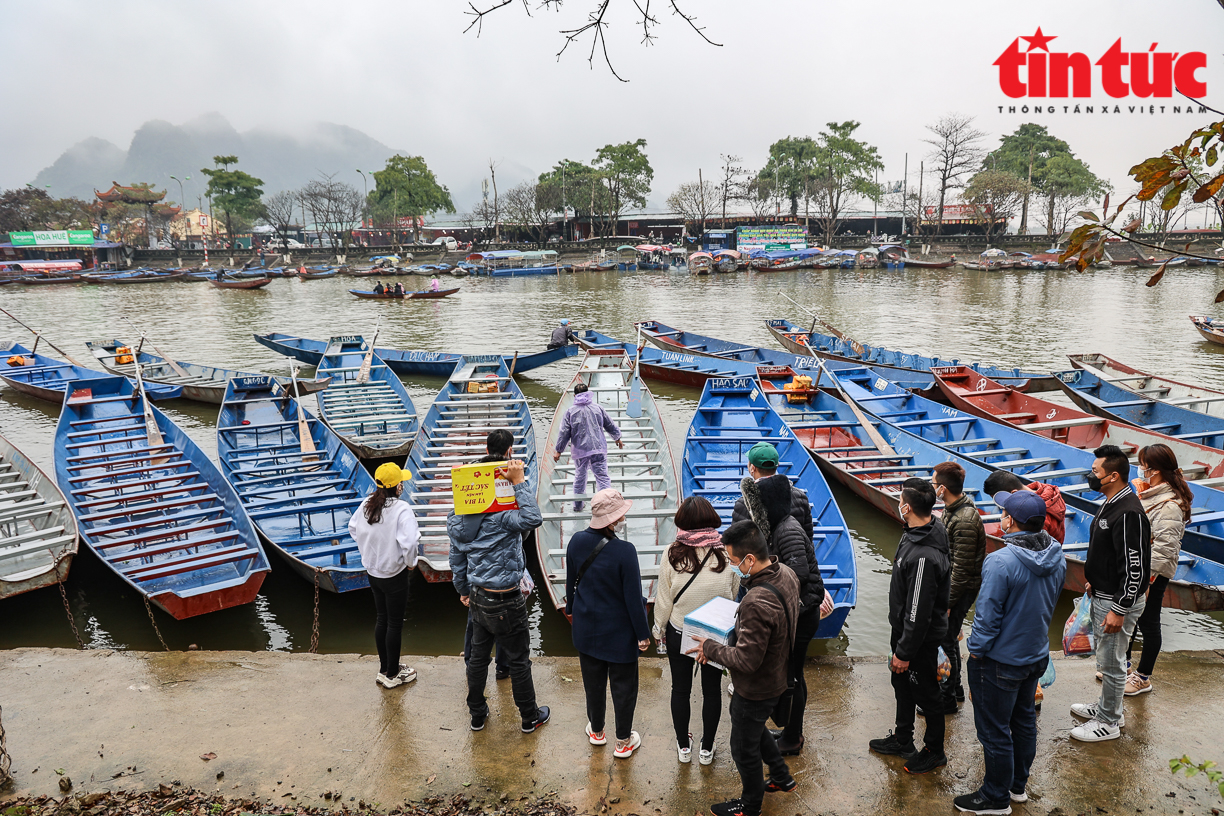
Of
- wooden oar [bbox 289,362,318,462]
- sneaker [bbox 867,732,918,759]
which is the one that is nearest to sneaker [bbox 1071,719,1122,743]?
sneaker [bbox 867,732,918,759]

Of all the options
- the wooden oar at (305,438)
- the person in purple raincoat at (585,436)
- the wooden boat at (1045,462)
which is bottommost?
the wooden boat at (1045,462)

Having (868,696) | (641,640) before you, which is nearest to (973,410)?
(868,696)

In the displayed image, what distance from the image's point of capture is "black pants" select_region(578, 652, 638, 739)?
4.25 meters

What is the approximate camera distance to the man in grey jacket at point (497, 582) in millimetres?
4453

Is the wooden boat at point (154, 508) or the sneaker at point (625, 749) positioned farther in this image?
the wooden boat at point (154, 508)

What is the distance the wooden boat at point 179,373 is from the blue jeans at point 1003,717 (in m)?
14.2

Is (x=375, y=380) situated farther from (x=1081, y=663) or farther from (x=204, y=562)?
(x=1081, y=663)

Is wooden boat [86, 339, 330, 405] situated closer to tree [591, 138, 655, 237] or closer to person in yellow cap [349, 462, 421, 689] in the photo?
person in yellow cap [349, 462, 421, 689]

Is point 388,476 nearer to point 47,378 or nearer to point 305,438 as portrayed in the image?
point 305,438

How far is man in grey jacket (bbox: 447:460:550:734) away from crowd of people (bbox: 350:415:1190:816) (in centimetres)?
1

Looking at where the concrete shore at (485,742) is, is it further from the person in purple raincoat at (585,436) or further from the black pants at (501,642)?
the person in purple raincoat at (585,436)

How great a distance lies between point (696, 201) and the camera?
Result: 262ft

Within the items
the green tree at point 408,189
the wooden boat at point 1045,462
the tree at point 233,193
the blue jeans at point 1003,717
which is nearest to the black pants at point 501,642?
the blue jeans at point 1003,717

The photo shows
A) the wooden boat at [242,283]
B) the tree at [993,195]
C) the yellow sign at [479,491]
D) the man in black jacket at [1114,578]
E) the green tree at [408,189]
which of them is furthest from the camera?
the green tree at [408,189]
